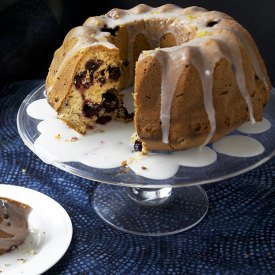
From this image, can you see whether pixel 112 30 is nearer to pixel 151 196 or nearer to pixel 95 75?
pixel 95 75

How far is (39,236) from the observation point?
5.00ft

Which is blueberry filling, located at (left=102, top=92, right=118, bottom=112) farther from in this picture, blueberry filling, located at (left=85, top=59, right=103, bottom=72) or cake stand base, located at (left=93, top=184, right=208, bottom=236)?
cake stand base, located at (left=93, top=184, right=208, bottom=236)

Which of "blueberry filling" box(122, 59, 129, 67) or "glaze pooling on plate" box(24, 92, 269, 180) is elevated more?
"blueberry filling" box(122, 59, 129, 67)

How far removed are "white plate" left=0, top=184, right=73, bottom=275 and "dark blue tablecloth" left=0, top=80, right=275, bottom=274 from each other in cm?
4

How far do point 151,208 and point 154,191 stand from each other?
6cm

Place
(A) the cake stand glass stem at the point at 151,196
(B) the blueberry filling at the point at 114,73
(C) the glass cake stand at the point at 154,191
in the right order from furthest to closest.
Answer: (A) the cake stand glass stem at the point at 151,196, (B) the blueberry filling at the point at 114,73, (C) the glass cake stand at the point at 154,191

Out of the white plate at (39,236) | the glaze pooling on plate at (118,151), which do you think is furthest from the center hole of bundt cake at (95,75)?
the white plate at (39,236)

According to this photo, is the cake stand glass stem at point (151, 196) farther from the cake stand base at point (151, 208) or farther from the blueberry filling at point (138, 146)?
the blueberry filling at point (138, 146)

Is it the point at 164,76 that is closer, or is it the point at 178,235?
the point at 164,76

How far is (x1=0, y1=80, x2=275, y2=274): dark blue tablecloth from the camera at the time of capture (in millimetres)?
1473

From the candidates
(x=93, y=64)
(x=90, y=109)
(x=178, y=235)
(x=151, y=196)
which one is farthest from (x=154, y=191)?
(x=93, y=64)

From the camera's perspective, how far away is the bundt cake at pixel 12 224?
1463 mm

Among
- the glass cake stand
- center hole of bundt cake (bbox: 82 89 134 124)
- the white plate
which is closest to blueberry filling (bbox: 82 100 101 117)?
center hole of bundt cake (bbox: 82 89 134 124)

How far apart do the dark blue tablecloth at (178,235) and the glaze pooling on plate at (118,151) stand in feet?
0.76
